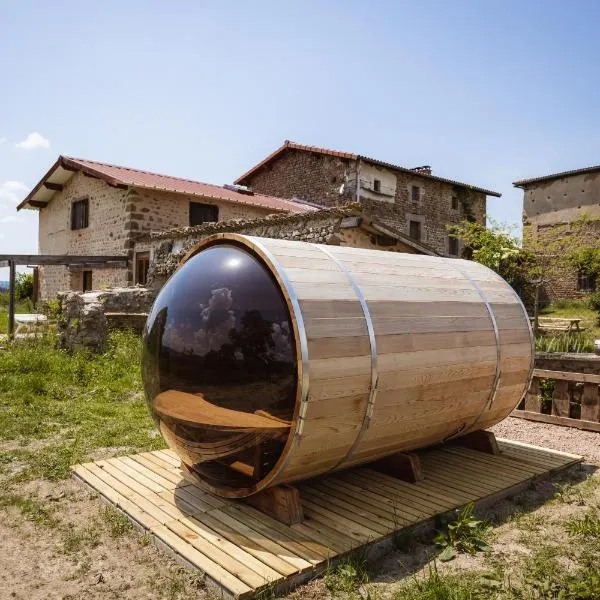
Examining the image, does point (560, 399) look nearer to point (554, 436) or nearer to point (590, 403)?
point (590, 403)

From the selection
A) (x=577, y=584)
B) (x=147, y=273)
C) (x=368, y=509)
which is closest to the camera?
(x=577, y=584)

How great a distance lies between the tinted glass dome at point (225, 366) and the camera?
3.07m

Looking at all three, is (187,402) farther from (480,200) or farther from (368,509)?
(480,200)

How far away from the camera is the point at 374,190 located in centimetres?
2144

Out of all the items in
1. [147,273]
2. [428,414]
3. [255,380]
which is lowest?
[428,414]

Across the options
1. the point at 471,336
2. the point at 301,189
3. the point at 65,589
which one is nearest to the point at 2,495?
the point at 65,589

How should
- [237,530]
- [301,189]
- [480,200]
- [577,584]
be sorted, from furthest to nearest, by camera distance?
1. [480,200]
2. [301,189]
3. [237,530]
4. [577,584]

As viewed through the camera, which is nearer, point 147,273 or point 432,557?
point 432,557

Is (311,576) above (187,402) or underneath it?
underneath

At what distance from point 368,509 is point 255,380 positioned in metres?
1.31

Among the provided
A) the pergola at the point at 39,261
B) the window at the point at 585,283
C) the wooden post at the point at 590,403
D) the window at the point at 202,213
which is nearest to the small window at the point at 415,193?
the window at the point at 585,283

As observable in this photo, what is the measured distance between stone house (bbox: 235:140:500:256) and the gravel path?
46.4 ft

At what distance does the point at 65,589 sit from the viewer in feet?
9.12

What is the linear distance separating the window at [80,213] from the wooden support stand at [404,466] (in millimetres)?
17573
